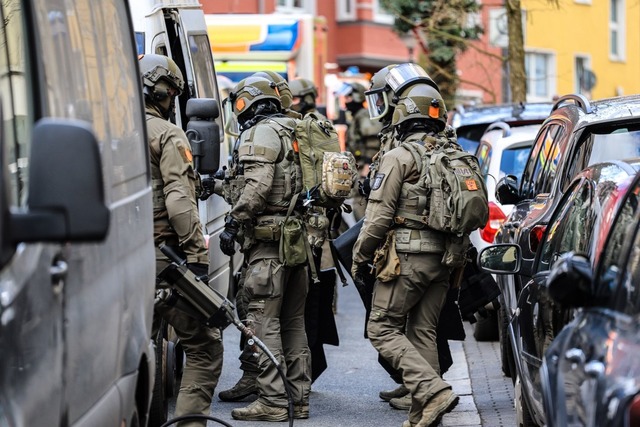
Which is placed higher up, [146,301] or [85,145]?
[85,145]

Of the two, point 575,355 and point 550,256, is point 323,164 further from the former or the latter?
point 575,355

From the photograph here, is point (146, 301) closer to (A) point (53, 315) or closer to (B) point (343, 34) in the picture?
(A) point (53, 315)

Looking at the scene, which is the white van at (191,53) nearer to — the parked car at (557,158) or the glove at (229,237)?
the glove at (229,237)

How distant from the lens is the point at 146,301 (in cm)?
544

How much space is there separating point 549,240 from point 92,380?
2929 mm

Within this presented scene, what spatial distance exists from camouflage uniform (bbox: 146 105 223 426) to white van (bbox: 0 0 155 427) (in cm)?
139

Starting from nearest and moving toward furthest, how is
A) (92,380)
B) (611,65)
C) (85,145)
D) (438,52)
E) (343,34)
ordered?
(85,145) → (92,380) → (438,52) → (343,34) → (611,65)

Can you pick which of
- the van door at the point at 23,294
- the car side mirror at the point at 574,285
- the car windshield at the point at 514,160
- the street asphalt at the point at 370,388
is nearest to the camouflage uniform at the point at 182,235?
the street asphalt at the point at 370,388

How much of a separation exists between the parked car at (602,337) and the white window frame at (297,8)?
33.0 metres

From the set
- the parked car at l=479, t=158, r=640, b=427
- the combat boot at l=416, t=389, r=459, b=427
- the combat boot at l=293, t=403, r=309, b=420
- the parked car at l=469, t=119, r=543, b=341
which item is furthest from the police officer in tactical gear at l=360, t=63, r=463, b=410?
the parked car at l=469, t=119, r=543, b=341

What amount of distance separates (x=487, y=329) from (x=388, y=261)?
13.6 ft

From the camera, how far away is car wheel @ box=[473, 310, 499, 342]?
1188cm

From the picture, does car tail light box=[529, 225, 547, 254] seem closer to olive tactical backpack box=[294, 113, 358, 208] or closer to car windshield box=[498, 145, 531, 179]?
olive tactical backpack box=[294, 113, 358, 208]

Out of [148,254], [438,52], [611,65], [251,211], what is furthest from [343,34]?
[148,254]
